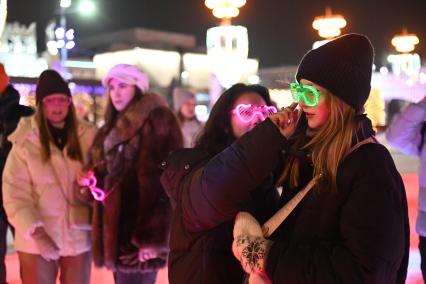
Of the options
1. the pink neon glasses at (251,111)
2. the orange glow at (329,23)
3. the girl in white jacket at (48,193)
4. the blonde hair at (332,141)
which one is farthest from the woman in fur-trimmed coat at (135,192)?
the orange glow at (329,23)

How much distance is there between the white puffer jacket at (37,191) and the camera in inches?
113

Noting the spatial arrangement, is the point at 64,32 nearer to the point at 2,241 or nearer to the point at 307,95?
the point at 2,241

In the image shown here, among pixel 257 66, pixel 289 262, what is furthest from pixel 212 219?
pixel 257 66

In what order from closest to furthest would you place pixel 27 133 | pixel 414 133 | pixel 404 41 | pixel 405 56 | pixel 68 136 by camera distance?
pixel 27 133 → pixel 68 136 → pixel 414 133 → pixel 404 41 → pixel 405 56

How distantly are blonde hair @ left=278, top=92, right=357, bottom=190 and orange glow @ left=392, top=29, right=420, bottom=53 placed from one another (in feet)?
64.5

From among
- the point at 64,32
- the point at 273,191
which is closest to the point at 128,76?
the point at 273,191

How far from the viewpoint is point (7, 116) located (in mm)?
3723

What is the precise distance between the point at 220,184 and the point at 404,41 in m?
19.8

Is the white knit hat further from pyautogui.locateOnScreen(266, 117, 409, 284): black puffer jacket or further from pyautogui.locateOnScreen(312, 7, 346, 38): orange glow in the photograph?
pyautogui.locateOnScreen(312, 7, 346, 38): orange glow

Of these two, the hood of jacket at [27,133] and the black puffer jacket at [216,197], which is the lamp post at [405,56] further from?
the black puffer jacket at [216,197]

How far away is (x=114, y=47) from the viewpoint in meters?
26.0

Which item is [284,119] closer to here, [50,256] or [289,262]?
[289,262]

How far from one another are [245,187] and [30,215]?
5.89 feet

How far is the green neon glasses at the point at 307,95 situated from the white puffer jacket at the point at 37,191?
6.23 ft
